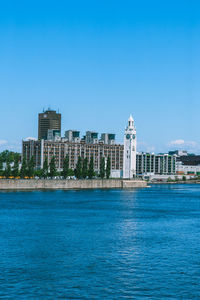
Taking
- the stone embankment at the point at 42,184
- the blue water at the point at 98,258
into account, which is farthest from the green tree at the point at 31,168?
the blue water at the point at 98,258

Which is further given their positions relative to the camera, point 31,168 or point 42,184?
point 31,168

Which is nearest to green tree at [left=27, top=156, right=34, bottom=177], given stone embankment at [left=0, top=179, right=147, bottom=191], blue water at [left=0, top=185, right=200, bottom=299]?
stone embankment at [left=0, top=179, right=147, bottom=191]

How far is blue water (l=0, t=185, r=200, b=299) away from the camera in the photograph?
3756 centimetres

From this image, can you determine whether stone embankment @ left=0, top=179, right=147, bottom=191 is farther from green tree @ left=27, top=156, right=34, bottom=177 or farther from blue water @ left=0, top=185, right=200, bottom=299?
blue water @ left=0, top=185, right=200, bottom=299

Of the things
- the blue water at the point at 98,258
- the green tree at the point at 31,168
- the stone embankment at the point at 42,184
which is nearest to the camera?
the blue water at the point at 98,258

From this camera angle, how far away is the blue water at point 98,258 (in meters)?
37.6

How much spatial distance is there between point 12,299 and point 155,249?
21.8m

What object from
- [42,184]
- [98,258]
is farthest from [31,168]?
[98,258]

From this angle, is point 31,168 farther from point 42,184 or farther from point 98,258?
point 98,258

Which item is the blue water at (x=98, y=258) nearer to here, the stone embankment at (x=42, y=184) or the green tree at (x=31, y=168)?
the stone embankment at (x=42, y=184)

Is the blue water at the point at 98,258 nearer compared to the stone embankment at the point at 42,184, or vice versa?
the blue water at the point at 98,258

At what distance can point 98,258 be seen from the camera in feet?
158

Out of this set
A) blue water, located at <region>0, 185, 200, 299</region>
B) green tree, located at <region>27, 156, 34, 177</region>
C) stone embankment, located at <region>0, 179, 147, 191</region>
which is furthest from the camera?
green tree, located at <region>27, 156, 34, 177</region>

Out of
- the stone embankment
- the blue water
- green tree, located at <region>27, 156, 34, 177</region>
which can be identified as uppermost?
green tree, located at <region>27, 156, 34, 177</region>
